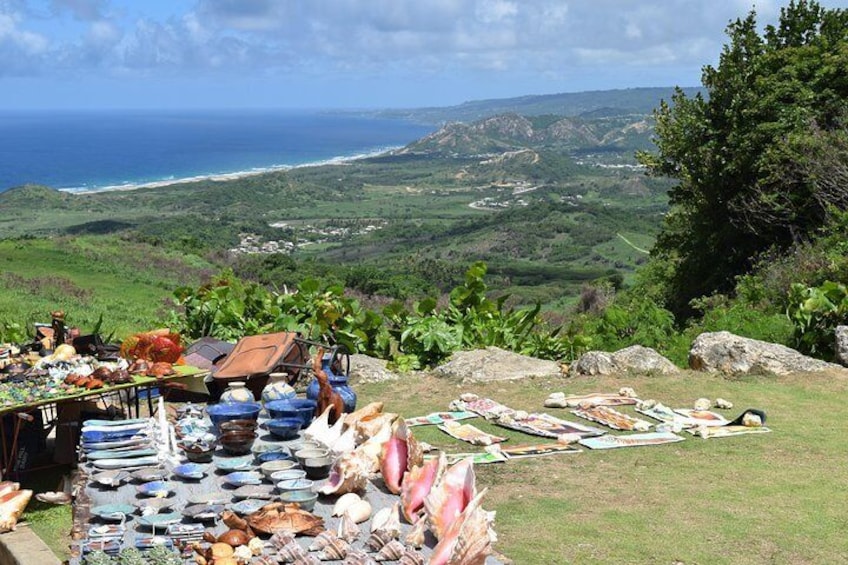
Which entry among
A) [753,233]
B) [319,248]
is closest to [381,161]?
Answer: [319,248]

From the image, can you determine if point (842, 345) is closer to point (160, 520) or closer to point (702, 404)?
point (702, 404)

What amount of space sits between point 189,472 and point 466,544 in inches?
81.3

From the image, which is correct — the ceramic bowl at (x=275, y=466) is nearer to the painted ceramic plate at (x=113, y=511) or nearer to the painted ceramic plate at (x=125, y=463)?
the painted ceramic plate at (x=125, y=463)

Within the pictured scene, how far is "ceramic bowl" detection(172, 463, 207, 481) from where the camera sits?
220 inches

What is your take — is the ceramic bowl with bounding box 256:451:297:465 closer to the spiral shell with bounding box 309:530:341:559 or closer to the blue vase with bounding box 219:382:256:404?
the blue vase with bounding box 219:382:256:404

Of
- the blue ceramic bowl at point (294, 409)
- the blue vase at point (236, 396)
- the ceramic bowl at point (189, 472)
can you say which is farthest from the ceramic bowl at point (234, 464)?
the blue vase at point (236, 396)

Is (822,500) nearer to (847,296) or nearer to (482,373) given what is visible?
(482,373)

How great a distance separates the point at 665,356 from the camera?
37.1 feet

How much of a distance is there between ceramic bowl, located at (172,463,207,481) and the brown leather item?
2726mm

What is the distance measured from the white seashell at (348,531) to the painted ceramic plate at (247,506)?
0.53 metres

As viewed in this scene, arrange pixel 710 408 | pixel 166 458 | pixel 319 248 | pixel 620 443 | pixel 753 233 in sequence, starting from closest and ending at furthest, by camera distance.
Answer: pixel 166 458 → pixel 620 443 → pixel 710 408 → pixel 753 233 → pixel 319 248

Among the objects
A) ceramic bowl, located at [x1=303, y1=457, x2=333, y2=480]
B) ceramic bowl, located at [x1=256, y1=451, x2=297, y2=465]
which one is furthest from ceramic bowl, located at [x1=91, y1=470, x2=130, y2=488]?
ceramic bowl, located at [x1=303, y1=457, x2=333, y2=480]

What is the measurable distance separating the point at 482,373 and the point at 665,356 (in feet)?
8.22

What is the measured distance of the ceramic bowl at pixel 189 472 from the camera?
220 inches
